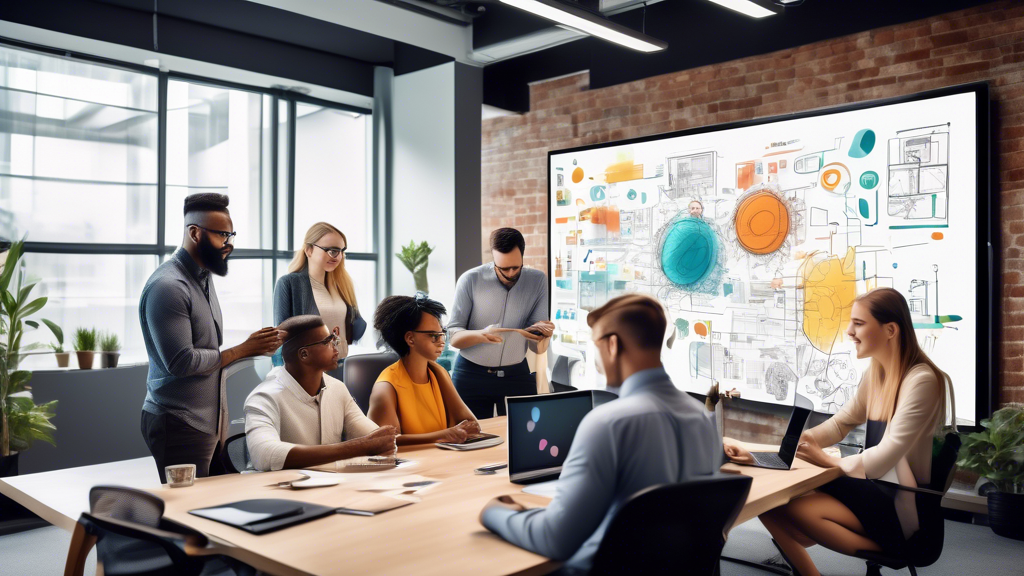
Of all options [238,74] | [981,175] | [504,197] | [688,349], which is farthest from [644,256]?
[238,74]

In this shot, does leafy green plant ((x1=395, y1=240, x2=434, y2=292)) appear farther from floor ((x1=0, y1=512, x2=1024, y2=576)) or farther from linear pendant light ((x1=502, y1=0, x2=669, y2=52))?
floor ((x1=0, y1=512, x2=1024, y2=576))

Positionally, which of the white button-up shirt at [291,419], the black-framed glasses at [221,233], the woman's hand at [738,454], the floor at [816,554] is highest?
the black-framed glasses at [221,233]

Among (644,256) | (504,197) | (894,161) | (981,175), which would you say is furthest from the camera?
(504,197)

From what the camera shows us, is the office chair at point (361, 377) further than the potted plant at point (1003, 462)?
No

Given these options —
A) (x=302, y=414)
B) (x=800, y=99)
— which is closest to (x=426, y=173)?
(x=800, y=99)

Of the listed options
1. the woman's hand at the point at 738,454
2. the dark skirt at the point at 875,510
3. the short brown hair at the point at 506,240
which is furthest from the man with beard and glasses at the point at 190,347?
the dark skirt at the point at 875,510

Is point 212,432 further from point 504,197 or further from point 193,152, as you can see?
point 504,197

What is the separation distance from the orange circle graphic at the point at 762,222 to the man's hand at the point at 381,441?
3.31 m

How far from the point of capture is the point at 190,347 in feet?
9.22

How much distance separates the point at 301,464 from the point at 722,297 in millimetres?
3563

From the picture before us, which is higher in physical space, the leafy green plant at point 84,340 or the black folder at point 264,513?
the leafy green plant at point 84,340

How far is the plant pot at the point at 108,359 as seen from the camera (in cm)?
479

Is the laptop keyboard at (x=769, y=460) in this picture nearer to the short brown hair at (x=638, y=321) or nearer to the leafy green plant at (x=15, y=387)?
the short brown hair at (x=638, y=321)

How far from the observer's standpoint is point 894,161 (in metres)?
4.44
